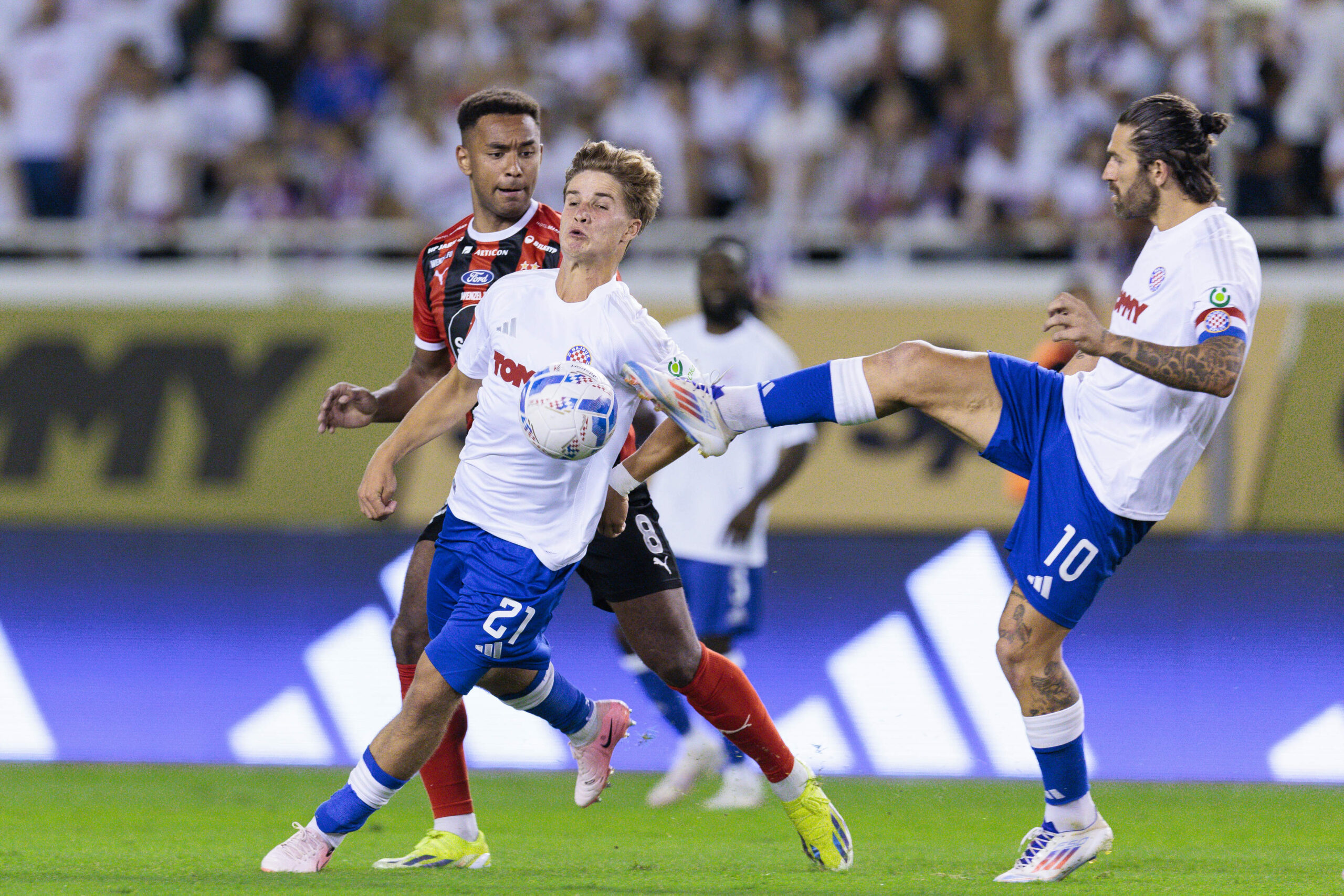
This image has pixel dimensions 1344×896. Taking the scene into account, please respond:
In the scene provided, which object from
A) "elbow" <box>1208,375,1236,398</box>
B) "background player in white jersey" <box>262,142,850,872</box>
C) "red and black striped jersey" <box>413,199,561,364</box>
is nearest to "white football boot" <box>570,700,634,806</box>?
"background player in white jersey" <box>262,142,850,872</box>

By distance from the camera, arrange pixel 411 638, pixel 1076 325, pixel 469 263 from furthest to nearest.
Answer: pixel 469 263
pixel 411 638
pixel 1076 325

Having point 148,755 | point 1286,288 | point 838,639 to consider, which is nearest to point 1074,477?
point 838,639

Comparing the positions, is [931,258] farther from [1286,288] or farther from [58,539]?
[58,539]

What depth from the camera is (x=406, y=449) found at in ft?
18.1

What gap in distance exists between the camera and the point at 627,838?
21.5 feet

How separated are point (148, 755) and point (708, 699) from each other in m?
3.73

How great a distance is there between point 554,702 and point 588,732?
0.72ft

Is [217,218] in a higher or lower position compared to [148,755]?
higher

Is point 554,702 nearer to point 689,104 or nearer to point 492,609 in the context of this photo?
point 492,609

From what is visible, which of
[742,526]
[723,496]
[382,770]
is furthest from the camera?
[723,496]

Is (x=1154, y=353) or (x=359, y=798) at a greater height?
(x=1154, y=353)

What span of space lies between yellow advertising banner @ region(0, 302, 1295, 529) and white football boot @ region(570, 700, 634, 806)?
5017 mm

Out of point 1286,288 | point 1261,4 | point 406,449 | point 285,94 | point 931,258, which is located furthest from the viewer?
point 285,94

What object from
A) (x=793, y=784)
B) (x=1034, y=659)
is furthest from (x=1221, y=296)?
(x=793, y=784)
